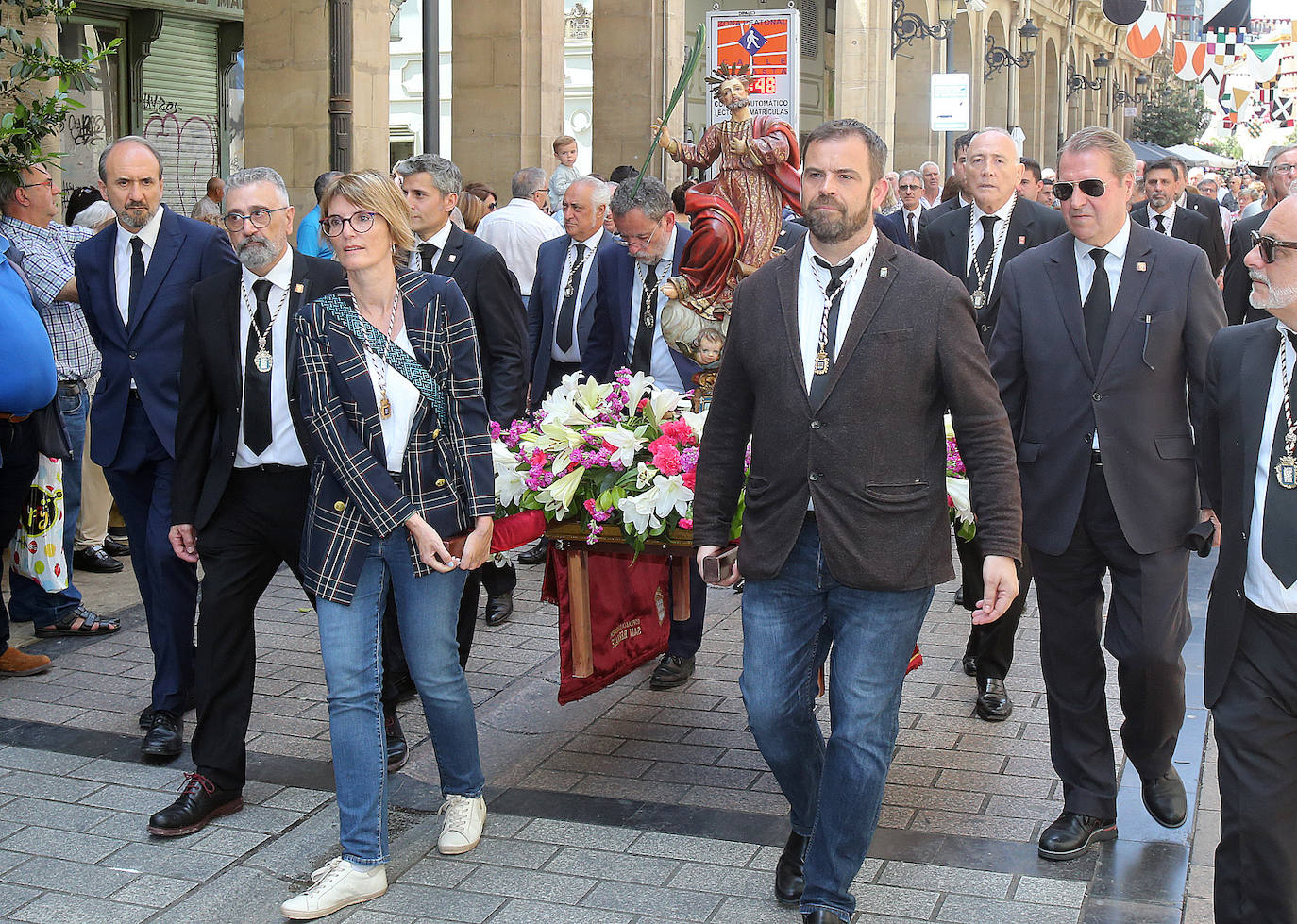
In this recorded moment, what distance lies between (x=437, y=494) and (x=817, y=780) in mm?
1408

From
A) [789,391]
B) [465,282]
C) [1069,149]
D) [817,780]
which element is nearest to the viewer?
[789,391]

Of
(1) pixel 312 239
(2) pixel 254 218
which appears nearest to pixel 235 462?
(2) pixel 254 218

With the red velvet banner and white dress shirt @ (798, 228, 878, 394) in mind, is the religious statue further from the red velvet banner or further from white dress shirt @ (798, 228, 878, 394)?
white dress shirt @ (798, 228, 878, 394)

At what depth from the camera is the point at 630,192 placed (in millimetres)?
6988

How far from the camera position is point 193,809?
5105 mm

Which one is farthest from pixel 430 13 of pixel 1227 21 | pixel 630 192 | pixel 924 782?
pixel 1227 21

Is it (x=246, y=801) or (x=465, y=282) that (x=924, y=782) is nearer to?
(x=246, y=801)

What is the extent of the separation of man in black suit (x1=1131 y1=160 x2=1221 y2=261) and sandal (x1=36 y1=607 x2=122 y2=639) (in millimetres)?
7060

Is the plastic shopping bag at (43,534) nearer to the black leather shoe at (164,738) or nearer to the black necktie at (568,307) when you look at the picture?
the black leather shoe at (164,738)

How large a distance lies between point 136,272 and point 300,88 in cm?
727

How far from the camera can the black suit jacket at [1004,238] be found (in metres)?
7.12

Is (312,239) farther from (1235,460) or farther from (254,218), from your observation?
(1235,460)

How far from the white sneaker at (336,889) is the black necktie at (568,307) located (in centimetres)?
431

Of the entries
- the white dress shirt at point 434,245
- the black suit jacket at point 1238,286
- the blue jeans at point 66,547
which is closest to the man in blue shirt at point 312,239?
the blue jeans at point 66,547
